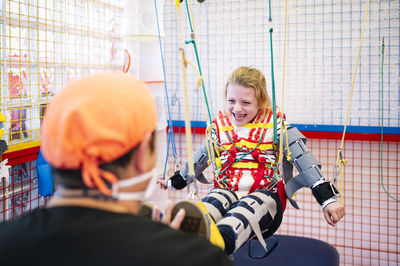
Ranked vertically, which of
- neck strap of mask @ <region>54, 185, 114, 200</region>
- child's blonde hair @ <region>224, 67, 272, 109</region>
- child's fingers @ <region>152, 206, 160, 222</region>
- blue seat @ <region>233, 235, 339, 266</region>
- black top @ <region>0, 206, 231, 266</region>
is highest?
child's blonde hair @ <region>224, 67, 272, 109</region>

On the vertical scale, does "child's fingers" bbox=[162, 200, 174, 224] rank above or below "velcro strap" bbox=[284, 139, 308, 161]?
below

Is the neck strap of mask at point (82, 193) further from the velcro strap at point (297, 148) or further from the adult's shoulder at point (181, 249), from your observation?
the velcro strap at point (297, 148)

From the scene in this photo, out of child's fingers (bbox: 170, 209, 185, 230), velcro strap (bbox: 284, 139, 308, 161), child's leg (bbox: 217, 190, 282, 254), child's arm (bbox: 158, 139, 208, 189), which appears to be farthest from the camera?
child's arm (bbox: 158, 139, 208, 189)

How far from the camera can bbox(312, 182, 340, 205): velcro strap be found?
141 centimetres

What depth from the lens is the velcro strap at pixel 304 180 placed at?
1.47 meters

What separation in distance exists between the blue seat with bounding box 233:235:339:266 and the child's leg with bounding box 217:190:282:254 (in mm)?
352

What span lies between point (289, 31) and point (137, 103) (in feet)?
6.36

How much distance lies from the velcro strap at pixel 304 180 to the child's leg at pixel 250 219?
0.07 metres

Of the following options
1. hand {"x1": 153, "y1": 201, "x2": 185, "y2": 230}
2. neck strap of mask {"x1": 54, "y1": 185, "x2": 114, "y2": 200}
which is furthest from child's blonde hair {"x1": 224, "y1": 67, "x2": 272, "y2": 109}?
neck strap of mask {"x1": 54, "y1": 185, "x2": 114, "y2": 200}

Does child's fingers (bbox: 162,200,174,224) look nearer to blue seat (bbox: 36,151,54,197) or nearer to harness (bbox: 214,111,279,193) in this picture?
harness (bbox: 214,111,279,193)

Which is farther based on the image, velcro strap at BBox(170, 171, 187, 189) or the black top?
velcro strap at BBox(170, 171, 187, 189)

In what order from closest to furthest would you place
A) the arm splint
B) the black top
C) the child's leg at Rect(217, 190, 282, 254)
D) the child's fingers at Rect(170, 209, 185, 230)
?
the black top → the child's fingers at Rect(170, 209, 185, 230) → the child's leg at Rect(217, 190, 282, 254) → the arm splint

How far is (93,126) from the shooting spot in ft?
2.08

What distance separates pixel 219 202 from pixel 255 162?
0.27m
